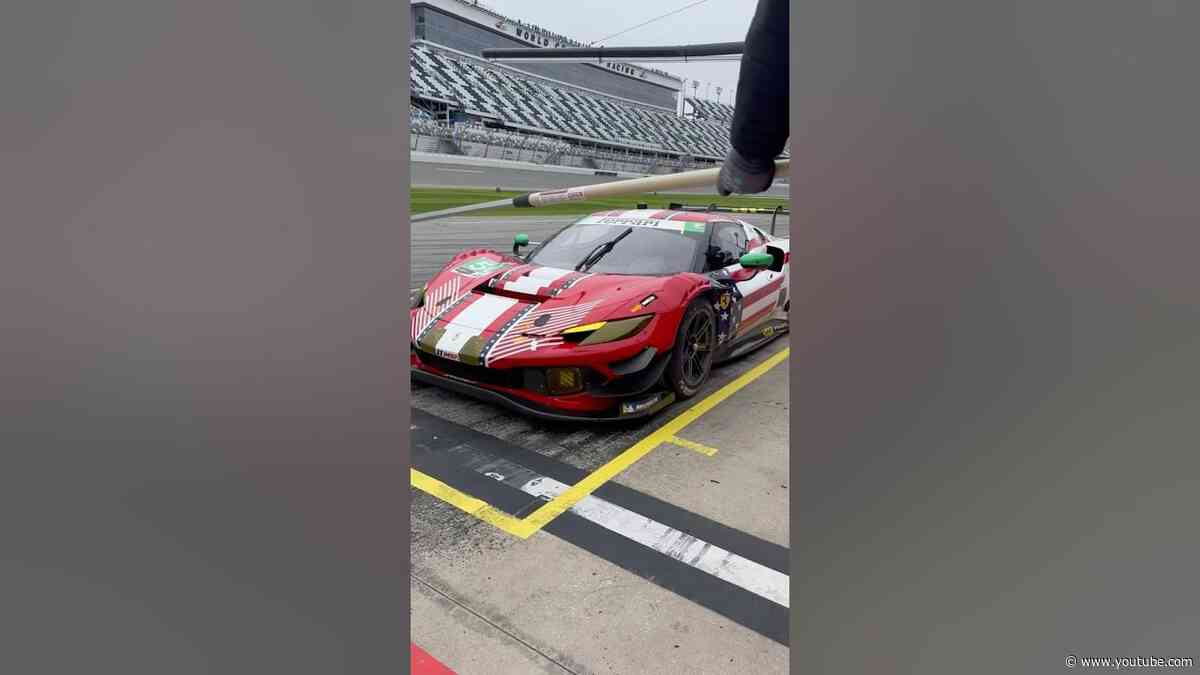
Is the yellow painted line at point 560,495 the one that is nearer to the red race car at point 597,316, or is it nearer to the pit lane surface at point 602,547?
the pit lane surface at point 602,547

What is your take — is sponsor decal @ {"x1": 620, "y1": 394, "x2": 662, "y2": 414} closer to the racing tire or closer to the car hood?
the racing tire

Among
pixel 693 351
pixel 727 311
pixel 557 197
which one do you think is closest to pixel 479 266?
pixel 693 351

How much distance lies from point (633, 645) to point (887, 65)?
170cm

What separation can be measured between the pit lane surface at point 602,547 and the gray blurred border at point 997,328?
134cm

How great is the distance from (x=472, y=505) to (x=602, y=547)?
586mm

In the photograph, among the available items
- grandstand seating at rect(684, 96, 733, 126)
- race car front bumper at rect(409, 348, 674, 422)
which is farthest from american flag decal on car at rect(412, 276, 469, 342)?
grandstand seating at rect(684, 96, 733, 126)

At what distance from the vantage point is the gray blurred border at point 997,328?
18.9 inches

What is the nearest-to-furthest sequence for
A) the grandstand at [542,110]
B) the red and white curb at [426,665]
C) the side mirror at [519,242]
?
1. the red and white curb at [426,665]
2. the side mirror at [519,242]
3. the grandstand at [542,110]

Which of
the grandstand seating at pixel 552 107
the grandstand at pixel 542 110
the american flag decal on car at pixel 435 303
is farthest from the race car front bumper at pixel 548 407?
the grandstand seating at pixel 552 107

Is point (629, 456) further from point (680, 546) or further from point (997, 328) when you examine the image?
point (997, 328)

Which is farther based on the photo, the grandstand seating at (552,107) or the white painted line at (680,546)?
the grandstand seating at (552,107)

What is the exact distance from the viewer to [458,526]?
2533mm

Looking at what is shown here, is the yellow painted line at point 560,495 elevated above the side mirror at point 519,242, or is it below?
below

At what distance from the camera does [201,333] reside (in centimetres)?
40
